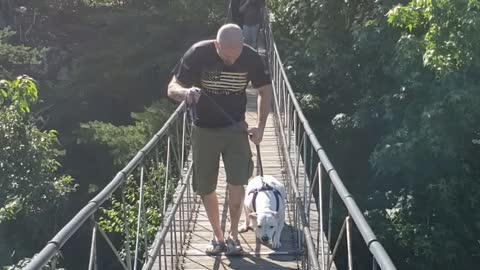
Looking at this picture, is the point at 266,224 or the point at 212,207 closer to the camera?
the point at 212,207

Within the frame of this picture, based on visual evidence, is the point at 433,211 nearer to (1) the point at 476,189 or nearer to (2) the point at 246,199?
(1) the point at 476,189

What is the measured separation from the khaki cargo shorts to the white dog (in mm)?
330

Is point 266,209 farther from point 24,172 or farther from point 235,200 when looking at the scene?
point 24,172

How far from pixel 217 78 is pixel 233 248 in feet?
3.87

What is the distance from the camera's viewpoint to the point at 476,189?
11.9m

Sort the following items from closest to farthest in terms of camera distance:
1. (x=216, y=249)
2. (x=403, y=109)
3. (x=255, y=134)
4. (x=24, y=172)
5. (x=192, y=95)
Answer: (x=192, y=95) < (x=255, y=134) < (x=216, y=249) < (x=403, y=109) < (x=24, y=172)

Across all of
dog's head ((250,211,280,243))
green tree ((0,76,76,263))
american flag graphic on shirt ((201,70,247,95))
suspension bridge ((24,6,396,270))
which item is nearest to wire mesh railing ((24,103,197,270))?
suspension bridge ((24,6,396,270))

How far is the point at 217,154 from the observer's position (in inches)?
224

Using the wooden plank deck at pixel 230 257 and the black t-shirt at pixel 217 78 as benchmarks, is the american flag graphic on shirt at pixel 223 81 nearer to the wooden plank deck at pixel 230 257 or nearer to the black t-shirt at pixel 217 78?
the black t-shirt at pixel 217 78

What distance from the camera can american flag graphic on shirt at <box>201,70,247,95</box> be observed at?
5.53m

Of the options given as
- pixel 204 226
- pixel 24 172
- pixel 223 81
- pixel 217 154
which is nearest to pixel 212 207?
pixel 217 154

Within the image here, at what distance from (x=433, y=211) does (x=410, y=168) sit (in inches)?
28.2

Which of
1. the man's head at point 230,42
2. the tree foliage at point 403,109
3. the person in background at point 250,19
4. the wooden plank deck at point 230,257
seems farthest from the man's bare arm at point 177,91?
the person in background at point 250,19

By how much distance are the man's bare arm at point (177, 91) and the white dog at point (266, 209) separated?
1.01 metres
